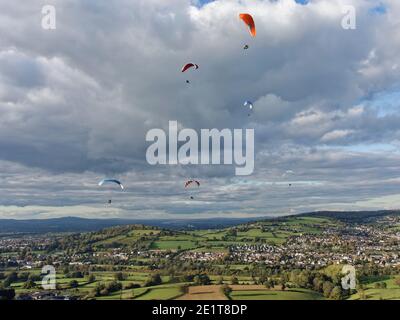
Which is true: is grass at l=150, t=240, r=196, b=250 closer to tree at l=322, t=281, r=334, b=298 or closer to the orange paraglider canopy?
tree at l=322, t=281, r=334, b=298

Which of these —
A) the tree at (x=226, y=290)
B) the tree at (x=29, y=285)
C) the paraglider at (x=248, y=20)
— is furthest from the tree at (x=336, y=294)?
the tree at (x=29, y=285)

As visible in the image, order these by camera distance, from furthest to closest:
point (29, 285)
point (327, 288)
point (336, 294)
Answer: point (29, 285) → point (327, 288) → point (336, 294)

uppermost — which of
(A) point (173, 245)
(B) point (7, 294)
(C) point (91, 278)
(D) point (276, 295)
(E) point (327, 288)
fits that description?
(D) point (276, 295)

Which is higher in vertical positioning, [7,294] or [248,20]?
[248,20]

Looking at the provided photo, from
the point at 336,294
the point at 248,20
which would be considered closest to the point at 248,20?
the point at 248,20

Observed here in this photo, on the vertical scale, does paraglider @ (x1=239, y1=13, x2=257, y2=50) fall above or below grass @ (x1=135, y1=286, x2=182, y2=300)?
above

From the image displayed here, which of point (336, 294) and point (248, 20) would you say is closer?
point (248, 20)

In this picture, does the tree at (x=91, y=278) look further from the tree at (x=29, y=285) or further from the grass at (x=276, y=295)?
the grass at (x=276, y=295)

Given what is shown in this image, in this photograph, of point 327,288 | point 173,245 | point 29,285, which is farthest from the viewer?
point 173,245

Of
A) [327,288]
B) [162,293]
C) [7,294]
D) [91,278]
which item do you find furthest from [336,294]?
[7,294]

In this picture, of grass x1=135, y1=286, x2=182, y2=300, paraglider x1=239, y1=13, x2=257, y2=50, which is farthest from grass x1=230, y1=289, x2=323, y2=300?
paraglider x1=239, y1=13, x2=257, y2=50

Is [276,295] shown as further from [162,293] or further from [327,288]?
[162,293]
